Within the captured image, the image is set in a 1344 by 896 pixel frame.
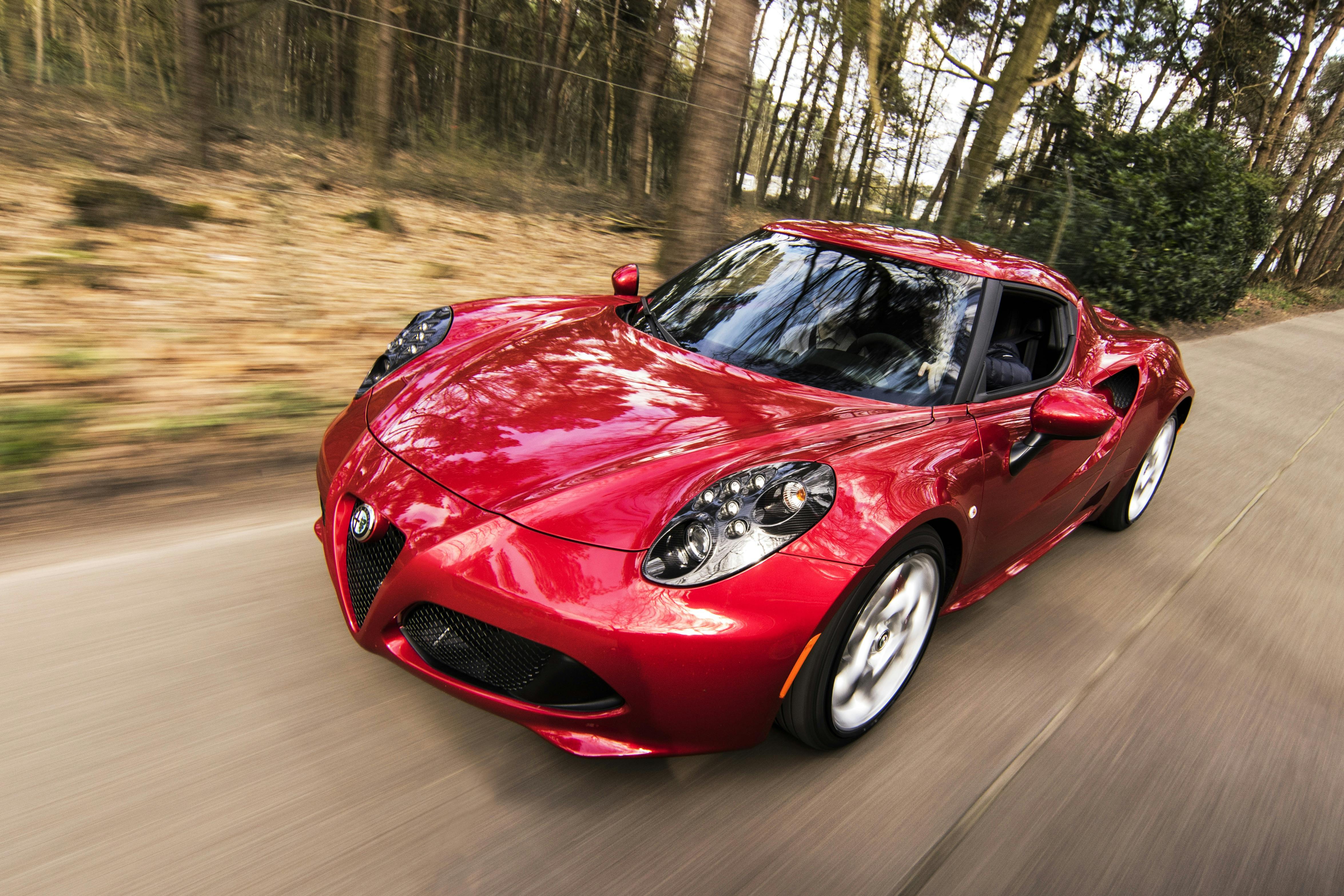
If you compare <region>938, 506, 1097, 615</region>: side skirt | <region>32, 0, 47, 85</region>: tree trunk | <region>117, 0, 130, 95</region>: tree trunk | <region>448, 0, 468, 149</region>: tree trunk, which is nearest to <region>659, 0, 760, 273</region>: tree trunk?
<region>938, 506, 1097, 615</region>: side skirt

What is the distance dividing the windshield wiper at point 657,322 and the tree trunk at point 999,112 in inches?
358

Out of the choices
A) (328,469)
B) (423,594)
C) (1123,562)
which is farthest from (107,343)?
(1123,562)

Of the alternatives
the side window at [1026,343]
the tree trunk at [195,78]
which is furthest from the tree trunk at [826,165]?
the side window at [1026,343]

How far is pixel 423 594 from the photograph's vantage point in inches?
73.4

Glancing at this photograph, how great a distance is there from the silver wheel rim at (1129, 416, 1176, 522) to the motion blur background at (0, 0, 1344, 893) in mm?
208

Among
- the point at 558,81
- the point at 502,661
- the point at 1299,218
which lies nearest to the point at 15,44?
the point at 558,81

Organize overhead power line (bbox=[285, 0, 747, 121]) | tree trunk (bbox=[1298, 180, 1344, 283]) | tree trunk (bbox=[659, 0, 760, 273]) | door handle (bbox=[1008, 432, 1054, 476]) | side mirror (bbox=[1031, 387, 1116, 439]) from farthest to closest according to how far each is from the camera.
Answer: tree trunk (bbox=[1298, 180, 1344, 283]) → overhead power line (bbox=[285, 0, 747, 121]) → tree trunk (bbox=[659, 0, 760, 273]) → door handle (bbox=[1008, 432, 1054, 476]) → side mirror (bbox=[1031, 387, 1116, 439])

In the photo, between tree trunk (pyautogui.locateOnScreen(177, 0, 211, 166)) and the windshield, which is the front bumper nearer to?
the windshield

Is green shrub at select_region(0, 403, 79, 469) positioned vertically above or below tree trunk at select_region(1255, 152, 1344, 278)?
below

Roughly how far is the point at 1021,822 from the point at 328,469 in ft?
6.45

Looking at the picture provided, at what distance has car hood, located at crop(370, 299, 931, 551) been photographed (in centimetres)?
196

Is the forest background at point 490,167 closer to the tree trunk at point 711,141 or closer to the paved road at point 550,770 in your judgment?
the tree trunk at point 711,141

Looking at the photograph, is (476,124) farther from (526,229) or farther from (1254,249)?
(1254,249)

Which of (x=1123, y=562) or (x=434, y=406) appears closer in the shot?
(x=434, y=406)
